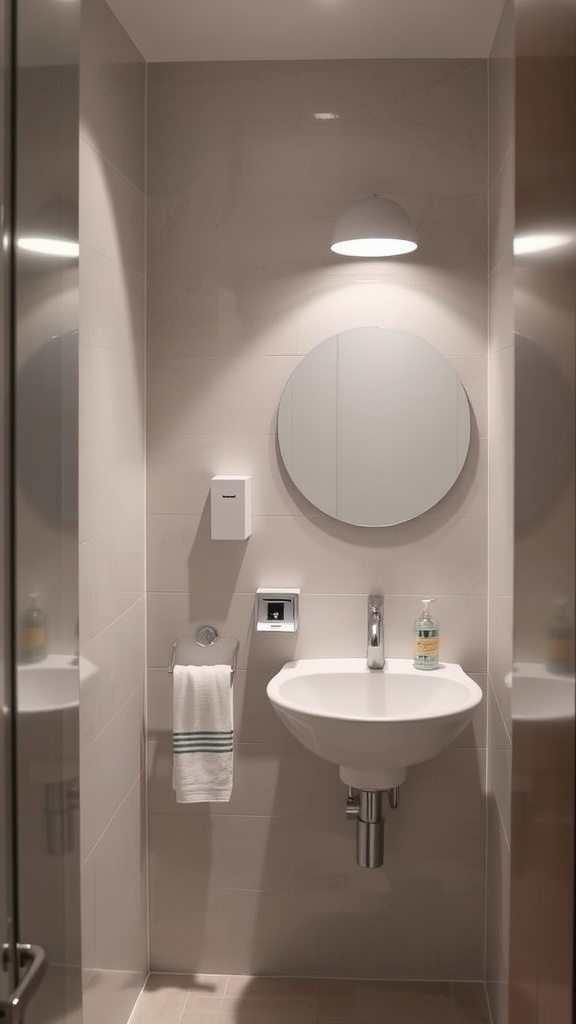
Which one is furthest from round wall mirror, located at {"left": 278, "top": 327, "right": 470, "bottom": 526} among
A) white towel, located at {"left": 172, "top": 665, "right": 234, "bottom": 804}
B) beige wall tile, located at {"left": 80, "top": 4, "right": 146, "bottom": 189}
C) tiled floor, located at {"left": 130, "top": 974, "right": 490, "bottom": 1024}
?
tiled floor, located at {"left": 130, "top": 974, "right": 490, "bottom": 1024}

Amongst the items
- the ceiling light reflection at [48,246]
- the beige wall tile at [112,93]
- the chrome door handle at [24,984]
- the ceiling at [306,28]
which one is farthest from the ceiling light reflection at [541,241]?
the ceiling at [306,28]

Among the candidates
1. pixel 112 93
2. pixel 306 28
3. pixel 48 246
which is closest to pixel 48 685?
pixel 48 246

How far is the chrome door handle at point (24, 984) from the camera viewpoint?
0.69m

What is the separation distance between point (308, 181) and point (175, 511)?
102cm

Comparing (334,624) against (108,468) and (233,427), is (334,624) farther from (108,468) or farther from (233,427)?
(108,468)

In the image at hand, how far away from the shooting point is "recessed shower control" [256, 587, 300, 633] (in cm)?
278

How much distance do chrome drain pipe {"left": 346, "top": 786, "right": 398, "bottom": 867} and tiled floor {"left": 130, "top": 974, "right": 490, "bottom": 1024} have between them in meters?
0.40

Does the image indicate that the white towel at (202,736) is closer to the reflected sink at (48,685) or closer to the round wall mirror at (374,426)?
the round wall mirror at (374,426)

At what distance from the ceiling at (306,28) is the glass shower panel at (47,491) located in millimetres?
1757

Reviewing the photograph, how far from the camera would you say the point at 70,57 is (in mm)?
823

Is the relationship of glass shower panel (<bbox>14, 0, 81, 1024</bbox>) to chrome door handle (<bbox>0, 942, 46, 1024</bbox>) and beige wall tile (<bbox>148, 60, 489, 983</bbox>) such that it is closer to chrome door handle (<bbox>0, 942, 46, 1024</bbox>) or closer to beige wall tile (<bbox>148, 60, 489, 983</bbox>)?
chrome door handle (<bbox>0, 942, 46, 1024</bbox>)

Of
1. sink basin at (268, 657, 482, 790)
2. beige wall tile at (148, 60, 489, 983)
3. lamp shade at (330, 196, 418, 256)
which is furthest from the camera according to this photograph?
beige wall tile at (148, 60, 489, 983)

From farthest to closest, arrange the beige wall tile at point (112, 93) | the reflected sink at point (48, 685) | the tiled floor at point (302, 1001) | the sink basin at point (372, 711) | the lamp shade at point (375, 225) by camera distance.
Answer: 1. the tiled floor at point (302, 1001)
2. the lamp shade at point (375, 225)
3. the sink basin at point (372, 711)
4. the beige wall tile at point (112, 93)
5. the reflected sink at point (48, 685)

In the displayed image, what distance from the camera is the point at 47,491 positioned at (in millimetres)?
780
